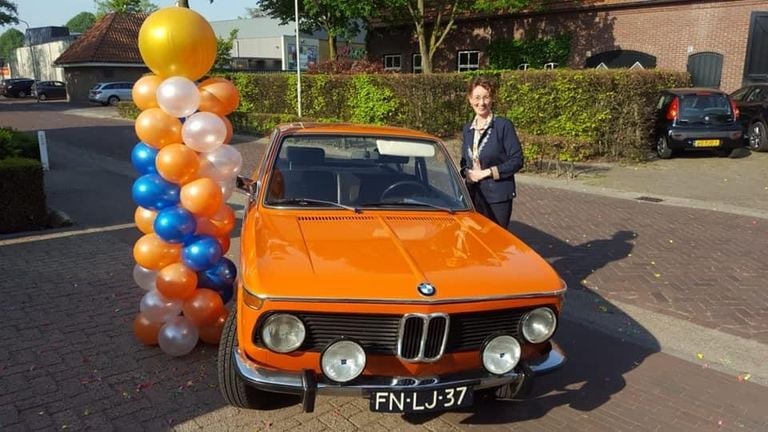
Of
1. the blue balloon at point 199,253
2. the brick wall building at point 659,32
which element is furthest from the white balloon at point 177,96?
the brick wall building at point 659,32

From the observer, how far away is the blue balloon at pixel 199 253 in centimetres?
435

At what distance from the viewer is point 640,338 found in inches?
197

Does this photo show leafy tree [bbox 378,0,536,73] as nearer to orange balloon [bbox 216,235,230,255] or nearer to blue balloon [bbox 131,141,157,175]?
orange balloon [bbox 216,235,230,255]

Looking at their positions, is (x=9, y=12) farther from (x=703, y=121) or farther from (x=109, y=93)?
(x=703, y=121)

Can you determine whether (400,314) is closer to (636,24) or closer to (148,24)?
(148,24)

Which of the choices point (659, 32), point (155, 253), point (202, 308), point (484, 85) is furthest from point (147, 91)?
point (659, 32)

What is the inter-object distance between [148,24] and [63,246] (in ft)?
13.5

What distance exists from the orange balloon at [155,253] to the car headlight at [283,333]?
175 centimetres

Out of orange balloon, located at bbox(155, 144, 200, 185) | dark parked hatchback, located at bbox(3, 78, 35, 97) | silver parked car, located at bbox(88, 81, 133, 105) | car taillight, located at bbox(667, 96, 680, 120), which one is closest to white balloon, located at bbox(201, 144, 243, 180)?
orange balloon, located at bbox(155, 144, 200, 185)

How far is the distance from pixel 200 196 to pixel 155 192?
339 mm

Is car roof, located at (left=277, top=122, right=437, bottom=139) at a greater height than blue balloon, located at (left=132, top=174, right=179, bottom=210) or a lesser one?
greater

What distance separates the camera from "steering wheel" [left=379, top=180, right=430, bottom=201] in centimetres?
428

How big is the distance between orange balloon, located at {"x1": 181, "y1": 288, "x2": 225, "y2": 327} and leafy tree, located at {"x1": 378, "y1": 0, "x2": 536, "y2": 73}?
22142mm

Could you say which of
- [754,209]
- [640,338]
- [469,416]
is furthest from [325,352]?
[754,209]
